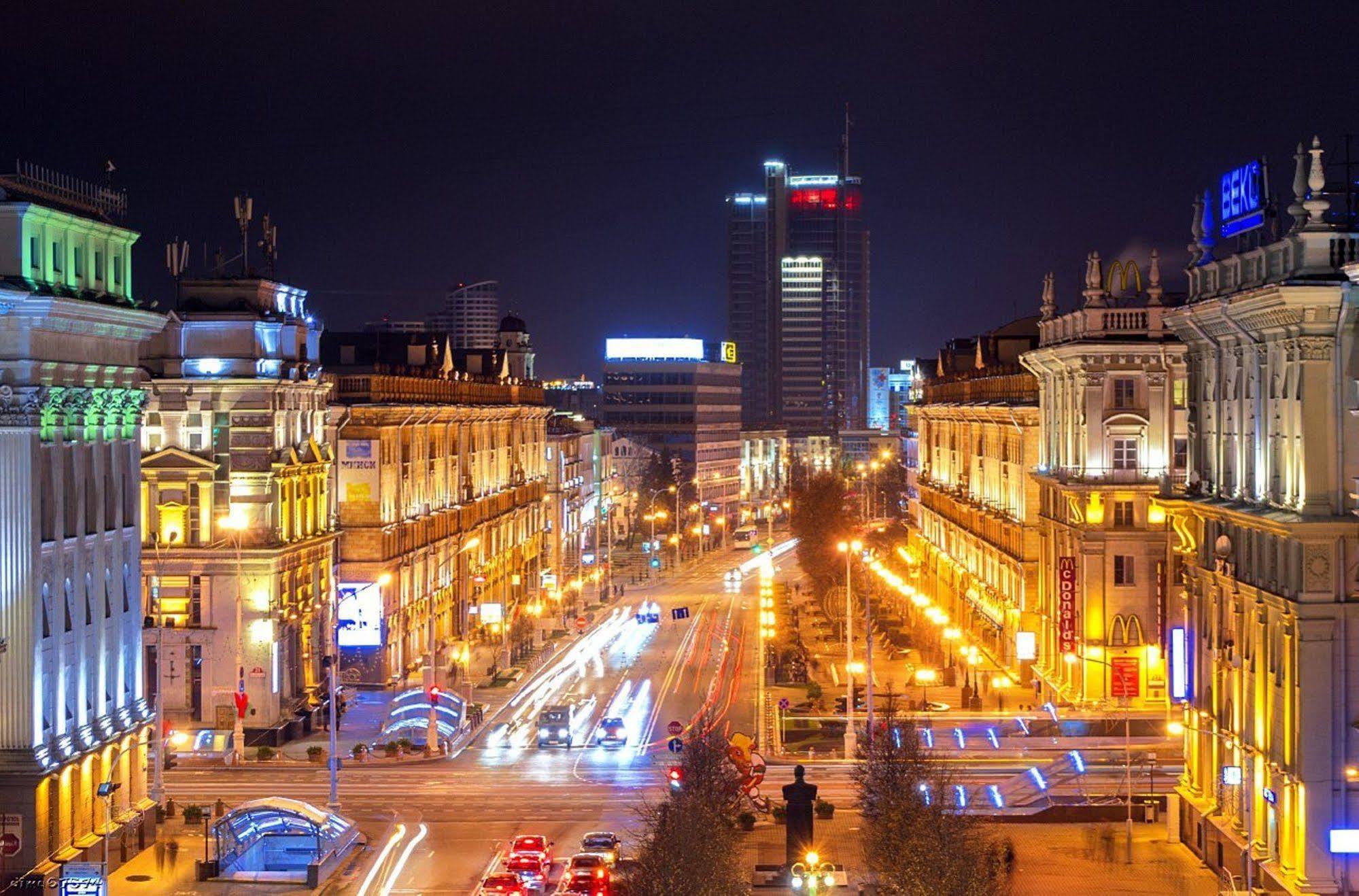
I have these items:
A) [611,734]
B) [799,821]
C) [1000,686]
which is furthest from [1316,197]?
[1000,686]

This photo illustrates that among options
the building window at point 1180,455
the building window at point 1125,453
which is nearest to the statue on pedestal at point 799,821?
the building window at point 1180,455

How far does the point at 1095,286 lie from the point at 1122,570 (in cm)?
1246

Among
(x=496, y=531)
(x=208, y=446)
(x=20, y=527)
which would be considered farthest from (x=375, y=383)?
(x=20, y=527)

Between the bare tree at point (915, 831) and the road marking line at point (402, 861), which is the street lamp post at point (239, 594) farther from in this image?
the bare tree at point (915, 831)

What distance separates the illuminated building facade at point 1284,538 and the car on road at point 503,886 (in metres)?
19.3

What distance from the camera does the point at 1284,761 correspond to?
1954 inches

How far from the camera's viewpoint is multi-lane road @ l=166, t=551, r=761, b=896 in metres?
61.3

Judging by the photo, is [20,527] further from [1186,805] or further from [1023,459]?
[1023,459]

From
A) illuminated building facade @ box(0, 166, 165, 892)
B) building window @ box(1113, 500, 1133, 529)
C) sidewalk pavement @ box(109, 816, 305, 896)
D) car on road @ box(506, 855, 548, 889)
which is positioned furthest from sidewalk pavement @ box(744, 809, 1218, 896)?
building window @ box(1113, 500, 1133, 529)

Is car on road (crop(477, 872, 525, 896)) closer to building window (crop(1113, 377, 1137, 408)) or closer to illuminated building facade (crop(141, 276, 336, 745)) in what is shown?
illuminated building facade (crop(141, 276, 336, 745))

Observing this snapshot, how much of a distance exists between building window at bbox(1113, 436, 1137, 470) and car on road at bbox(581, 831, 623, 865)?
36.0 m

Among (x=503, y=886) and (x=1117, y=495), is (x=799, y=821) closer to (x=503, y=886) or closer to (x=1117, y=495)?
(x=503, y=886)

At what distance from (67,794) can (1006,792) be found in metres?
30.8

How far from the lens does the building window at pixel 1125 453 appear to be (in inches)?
3378
